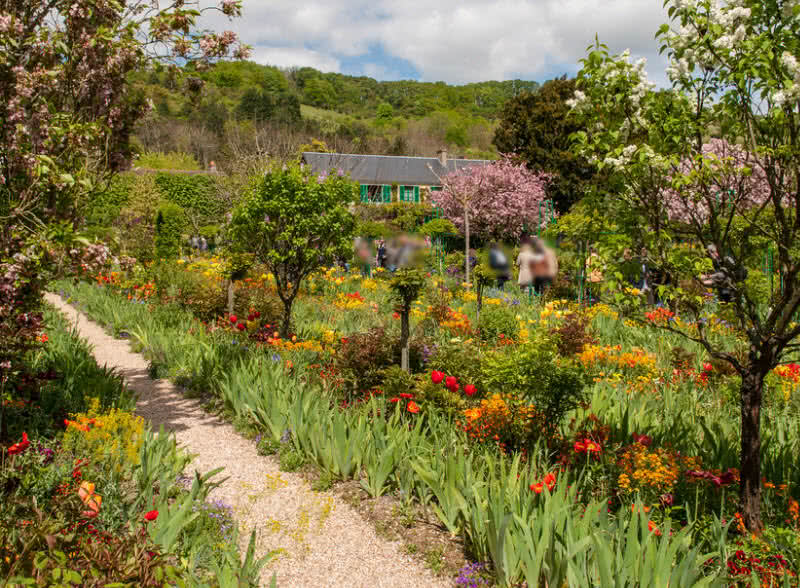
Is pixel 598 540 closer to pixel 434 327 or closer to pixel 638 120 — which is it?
pixel 638 120

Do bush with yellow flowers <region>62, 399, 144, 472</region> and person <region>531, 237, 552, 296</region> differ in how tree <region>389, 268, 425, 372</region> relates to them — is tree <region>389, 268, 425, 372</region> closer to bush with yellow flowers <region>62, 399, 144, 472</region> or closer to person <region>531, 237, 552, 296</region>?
bush with yellow flowers <region>62, 399, 144, 472</region>

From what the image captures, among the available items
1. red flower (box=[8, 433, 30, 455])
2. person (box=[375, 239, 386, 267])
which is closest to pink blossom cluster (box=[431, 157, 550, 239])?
person (box=[375, 239, 386, 267])

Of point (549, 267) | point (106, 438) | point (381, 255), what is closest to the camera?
point (106, 438)

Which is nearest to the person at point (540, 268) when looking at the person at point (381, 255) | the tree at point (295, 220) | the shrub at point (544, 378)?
the person at point (381, 255)

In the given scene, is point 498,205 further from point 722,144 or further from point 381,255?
point 722,144

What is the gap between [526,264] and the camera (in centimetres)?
1136

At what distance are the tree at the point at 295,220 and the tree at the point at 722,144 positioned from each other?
4.18 metres

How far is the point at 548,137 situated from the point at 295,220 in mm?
18089

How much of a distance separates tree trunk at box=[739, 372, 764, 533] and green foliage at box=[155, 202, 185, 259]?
533 inches

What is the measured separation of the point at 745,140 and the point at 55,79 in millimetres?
4492

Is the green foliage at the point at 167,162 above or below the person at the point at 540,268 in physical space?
above

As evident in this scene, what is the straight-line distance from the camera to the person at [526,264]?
11.3 m

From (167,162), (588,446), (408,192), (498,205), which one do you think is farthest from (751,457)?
(167,162)

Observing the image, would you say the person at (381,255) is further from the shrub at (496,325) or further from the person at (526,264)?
the shrub at (496,325)
